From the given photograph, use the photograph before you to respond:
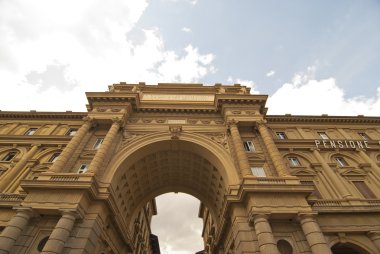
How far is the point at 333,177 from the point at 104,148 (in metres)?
23.3

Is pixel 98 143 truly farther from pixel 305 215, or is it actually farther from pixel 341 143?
pixel 341 143

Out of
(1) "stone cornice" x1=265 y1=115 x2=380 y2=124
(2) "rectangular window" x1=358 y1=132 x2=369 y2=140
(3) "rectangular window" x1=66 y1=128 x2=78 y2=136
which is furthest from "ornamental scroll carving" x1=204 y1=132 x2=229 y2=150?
(2) "rectangular window" x1=358 y1=132 x2=369 y2=140

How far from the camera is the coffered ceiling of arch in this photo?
23812mm

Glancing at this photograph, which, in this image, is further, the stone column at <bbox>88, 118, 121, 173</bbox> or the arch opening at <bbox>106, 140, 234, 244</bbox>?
the arch opening at <bbox>106, 140, 234, 244</bbox>

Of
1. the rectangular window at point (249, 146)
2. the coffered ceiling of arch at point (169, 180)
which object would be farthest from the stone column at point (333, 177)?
the coffered ceiling of arch at point (169, 180)

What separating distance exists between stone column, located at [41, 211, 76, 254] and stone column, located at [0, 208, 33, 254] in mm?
2483

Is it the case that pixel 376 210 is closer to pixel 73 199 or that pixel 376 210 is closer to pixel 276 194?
pixel 276 194

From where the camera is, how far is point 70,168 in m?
20.5

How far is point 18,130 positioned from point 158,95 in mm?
18859

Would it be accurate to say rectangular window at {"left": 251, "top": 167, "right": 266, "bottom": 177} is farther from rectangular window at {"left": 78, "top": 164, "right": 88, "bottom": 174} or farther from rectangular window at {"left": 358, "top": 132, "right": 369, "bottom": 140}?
rectangular window at {"left": 358, "top": 132, "right": 369, "bottom": 140}

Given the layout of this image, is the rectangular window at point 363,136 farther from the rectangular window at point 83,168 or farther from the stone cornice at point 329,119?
the rectangular window at point 83,168

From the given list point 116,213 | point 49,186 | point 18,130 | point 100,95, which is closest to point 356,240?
point 116,213

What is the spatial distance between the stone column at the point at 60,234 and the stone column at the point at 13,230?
248 cm

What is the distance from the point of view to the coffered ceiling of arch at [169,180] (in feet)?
78.1
